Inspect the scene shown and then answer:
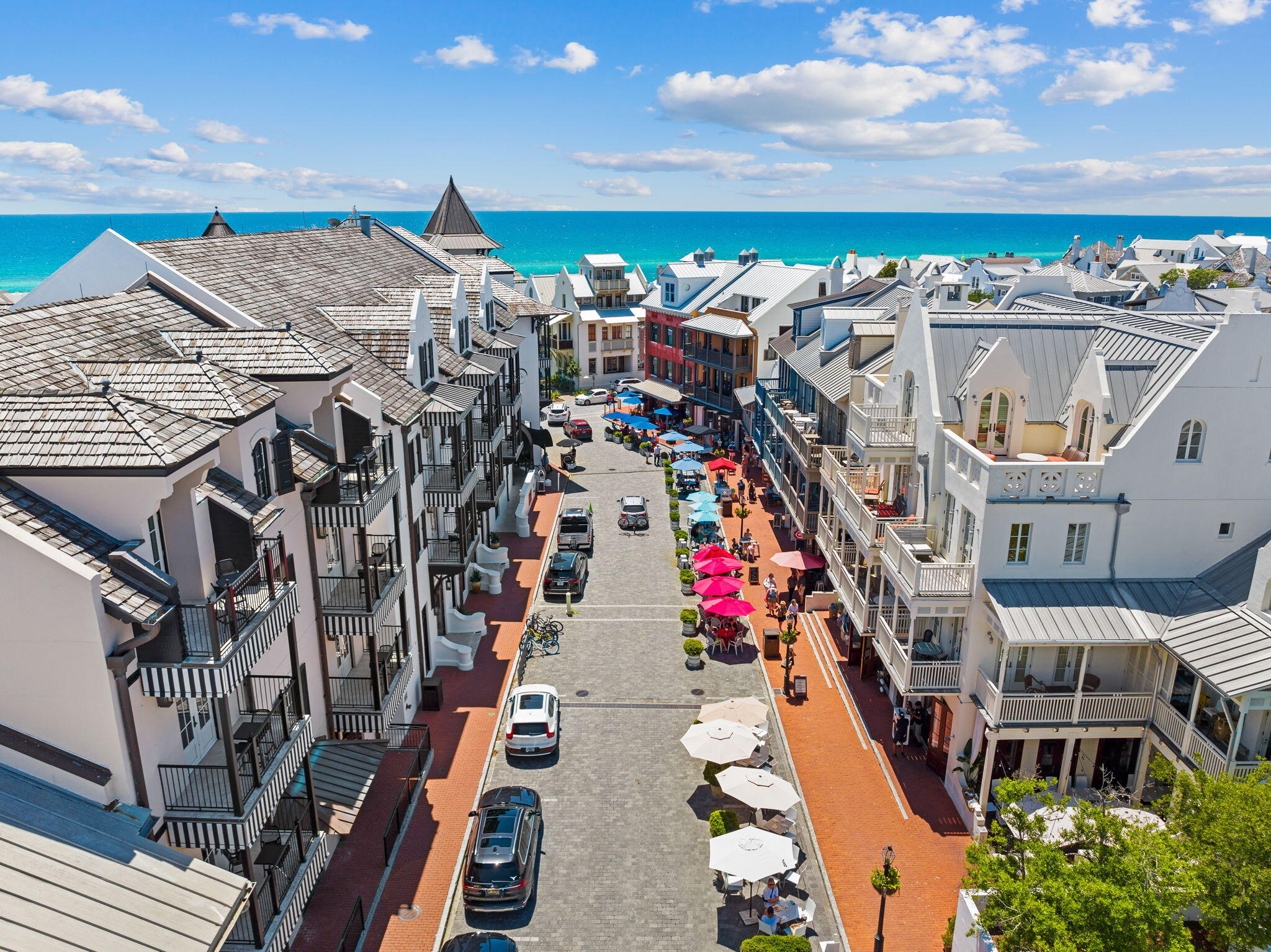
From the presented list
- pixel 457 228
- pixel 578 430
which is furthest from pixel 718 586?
pixel 457 228

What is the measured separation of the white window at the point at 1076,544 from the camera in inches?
939

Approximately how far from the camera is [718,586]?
37.0 m

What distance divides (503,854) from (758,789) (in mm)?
7398

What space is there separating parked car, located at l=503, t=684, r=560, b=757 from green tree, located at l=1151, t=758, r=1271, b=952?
17801 millimetres

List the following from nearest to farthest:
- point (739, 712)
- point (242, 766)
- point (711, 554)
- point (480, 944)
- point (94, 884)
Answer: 1. point (94, 884)
2. point (242, 766)
3. point (480, 944)
4. point (739, 712)
5. point (711, 554)

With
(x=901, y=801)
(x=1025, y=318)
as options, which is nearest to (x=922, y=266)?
(x=1025, y=318)

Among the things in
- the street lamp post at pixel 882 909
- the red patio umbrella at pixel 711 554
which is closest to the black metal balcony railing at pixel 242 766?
the street lamp post at pixel 882 909

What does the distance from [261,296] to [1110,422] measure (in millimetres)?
26374

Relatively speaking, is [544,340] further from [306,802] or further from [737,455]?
[306,802]

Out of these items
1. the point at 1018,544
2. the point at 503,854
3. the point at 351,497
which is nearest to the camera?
the point at 503,854

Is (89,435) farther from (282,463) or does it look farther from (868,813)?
(868,813)

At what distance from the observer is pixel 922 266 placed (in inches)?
4274

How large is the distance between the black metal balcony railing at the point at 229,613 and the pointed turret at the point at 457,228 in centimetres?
5312

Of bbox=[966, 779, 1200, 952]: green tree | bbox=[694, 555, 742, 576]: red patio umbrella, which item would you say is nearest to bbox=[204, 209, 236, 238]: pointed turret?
bbox=[694, 555, 742, 576]: red patio umbrella
